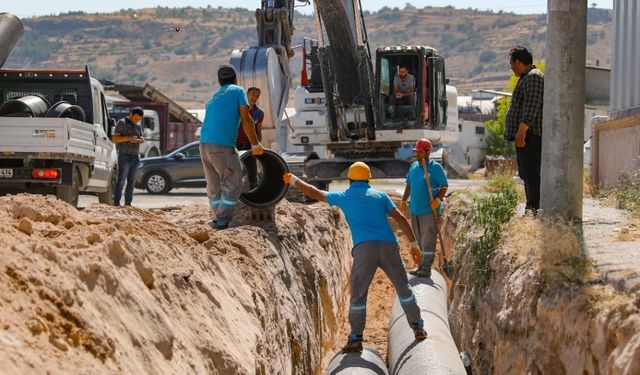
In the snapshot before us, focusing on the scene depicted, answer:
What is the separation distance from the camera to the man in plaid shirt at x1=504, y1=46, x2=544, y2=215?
11.2 metres

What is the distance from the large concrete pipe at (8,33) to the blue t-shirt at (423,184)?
715 centimetres

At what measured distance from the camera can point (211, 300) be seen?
7602 mm

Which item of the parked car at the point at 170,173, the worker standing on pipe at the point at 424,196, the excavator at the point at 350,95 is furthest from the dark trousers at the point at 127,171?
the parked car at the point at 170,173

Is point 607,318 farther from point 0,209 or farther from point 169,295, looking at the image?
point 0,209

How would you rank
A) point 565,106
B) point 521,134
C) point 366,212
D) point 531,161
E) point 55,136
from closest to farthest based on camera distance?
point 366,212, point 565,106, point 521,134, point 531,161, point 55,136

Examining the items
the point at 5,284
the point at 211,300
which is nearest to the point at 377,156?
the point at 211,300

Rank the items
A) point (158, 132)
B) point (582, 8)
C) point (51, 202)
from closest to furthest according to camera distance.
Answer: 1. point (51, 202)
2. point (582, 8)
3. point (158, 132)

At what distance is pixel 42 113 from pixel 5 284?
37.5 feet

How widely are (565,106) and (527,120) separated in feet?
3.57

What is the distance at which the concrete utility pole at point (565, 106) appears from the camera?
33.0 ft

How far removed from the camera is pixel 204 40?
495 ft

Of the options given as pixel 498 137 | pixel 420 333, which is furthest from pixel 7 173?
pixel 498 137

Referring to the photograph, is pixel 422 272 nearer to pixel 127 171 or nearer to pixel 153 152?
pixel 127 171

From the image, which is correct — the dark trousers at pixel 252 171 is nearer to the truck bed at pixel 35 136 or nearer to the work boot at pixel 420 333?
the work boot at pixel 420 333
